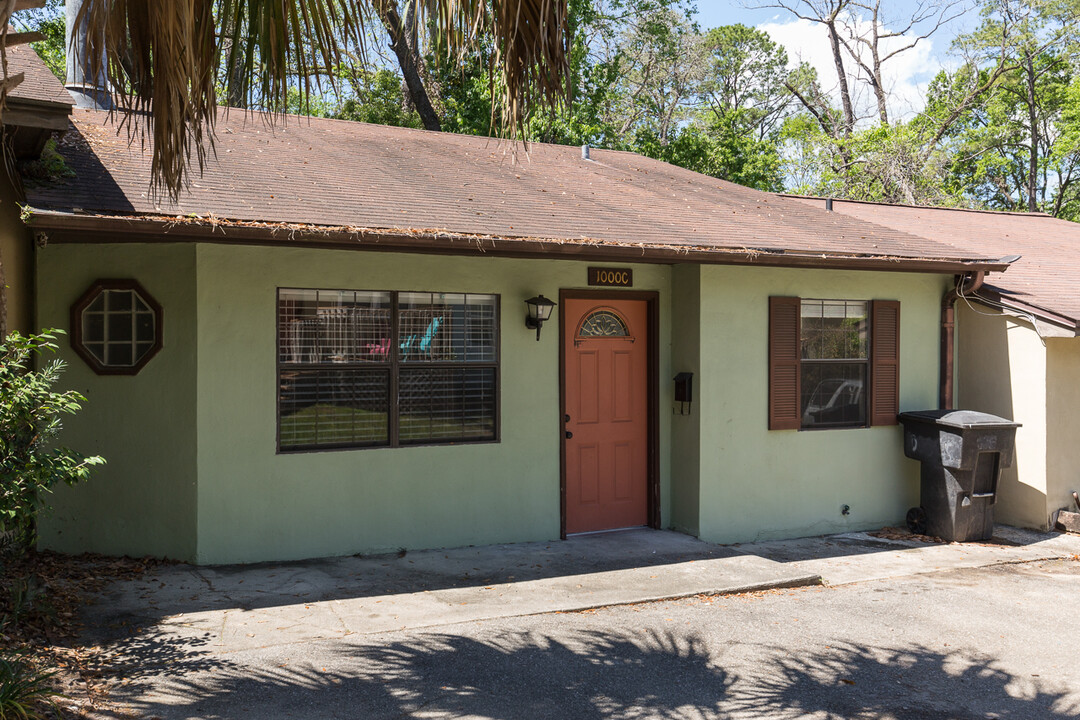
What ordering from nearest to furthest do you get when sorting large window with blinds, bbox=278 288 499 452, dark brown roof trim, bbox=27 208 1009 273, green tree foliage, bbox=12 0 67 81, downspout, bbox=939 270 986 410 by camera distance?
dark brown roof trim, bbox=27 208 1009 273, large window with blinds, bbox=278 288 499 452, downspout, bbox=939 270 986 410, green tree foliage, bbox=12 0 67 81

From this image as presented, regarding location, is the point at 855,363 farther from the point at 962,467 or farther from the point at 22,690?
the point at 22,690

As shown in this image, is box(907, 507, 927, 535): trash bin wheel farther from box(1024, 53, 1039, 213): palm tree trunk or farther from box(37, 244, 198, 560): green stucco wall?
box(1024, 53, 1039, 213): palm tree trunk

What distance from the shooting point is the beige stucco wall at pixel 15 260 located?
6418mm

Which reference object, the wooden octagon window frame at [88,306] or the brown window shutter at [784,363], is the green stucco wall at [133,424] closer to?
the wooden octagon window frame at [88,306]

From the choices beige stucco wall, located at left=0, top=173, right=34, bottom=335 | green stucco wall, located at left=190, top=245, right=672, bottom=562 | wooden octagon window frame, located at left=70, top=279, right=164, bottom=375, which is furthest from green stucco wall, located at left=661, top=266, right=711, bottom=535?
beige stucco wall, located at left=0, top=173, right=34, bottom=335

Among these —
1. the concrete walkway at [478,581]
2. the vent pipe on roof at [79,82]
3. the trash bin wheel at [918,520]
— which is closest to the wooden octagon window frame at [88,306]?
the concrete walkway at [478,581]

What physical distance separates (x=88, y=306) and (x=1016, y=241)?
11.2 meters

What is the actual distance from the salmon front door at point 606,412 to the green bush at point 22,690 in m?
4.83

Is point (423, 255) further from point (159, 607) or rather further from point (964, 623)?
point (964, 623)

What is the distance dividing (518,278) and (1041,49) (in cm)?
2447

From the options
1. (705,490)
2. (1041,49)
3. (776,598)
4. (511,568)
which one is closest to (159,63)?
(511,568)

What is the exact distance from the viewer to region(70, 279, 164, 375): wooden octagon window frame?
684cm

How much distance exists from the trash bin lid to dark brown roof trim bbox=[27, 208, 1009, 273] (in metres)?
1.48

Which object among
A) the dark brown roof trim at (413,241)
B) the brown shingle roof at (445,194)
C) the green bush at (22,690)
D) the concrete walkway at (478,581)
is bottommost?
the concrete walkway at (478,581)
